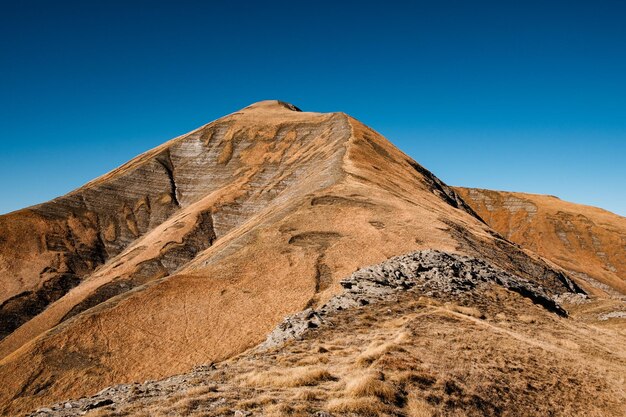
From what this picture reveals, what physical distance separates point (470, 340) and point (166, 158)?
300 ft

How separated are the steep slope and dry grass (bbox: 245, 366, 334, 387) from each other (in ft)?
304

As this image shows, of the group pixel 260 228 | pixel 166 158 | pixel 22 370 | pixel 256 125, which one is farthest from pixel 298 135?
pixel 22 370

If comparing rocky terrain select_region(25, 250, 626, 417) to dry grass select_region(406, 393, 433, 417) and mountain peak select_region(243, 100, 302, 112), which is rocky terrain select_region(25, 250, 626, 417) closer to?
dry grass select_region(406, 393, 433, 417)

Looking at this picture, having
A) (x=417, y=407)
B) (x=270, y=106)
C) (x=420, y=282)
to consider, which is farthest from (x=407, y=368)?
(x=270, y=106)

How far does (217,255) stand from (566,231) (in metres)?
108

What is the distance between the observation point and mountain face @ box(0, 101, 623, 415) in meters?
25.7

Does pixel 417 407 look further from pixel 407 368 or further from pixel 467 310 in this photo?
pixel 467 310

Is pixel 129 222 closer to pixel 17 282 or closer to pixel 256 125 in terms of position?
pixel 17 282

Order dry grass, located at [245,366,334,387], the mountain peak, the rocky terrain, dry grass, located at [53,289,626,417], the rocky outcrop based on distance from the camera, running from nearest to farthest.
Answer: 1. dry grass, located at [53,289,626,417]
2. the rocky terrain
3. dry grass, located at [245,366,334,387]
4. the rocky outcrop
5. the mountain peak

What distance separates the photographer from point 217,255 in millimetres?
38062

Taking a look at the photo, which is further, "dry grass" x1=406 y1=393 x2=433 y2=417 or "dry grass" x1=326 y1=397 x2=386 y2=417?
"dry grass" x1=406 y1=393 x2=433 y2=417

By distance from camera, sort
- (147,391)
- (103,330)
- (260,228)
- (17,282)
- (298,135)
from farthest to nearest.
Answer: (298,135), (17,282), (260,228), (103,330), (147,391)

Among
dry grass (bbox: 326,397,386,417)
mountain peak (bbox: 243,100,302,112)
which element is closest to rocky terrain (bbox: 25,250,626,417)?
dry grass (bbox: 326,397,386,417)

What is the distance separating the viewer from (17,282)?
57.7 metres
